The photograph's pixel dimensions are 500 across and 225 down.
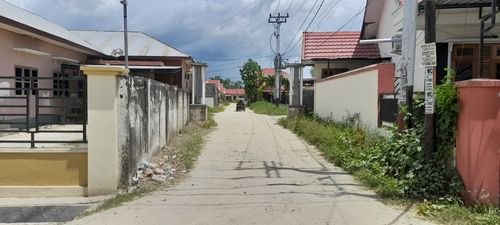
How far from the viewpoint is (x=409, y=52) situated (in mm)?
8078

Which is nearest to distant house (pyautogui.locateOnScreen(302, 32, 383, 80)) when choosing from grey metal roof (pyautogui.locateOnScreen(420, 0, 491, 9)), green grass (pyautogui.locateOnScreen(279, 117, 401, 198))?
green grass (pyautogui.locateOnScreen(279, 117, 401, 198))

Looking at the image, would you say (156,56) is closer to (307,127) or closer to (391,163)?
(307,127)

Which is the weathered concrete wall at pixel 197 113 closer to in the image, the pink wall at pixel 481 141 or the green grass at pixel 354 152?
the green grass at pixel 354 152

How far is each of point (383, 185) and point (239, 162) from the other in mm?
4068

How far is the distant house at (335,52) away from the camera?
65.7 ft

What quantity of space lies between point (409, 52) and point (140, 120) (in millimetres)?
5246

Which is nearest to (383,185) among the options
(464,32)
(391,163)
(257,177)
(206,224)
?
(391,163)

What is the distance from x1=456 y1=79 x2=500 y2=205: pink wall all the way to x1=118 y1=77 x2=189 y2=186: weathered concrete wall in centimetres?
541

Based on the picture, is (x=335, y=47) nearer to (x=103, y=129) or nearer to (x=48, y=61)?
(x=48, y=61)

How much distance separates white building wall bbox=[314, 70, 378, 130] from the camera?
38.8ft

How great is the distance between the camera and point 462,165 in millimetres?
6582

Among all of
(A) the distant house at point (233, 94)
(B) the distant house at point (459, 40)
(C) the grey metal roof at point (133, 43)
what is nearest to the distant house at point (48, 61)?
(C) the grey metal roof at point (133, 43)

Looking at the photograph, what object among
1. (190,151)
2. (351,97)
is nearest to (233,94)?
(351,97)

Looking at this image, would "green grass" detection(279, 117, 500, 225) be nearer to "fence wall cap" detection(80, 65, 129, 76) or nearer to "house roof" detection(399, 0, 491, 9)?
"house roof" detection(399, 0, 491, 9)
